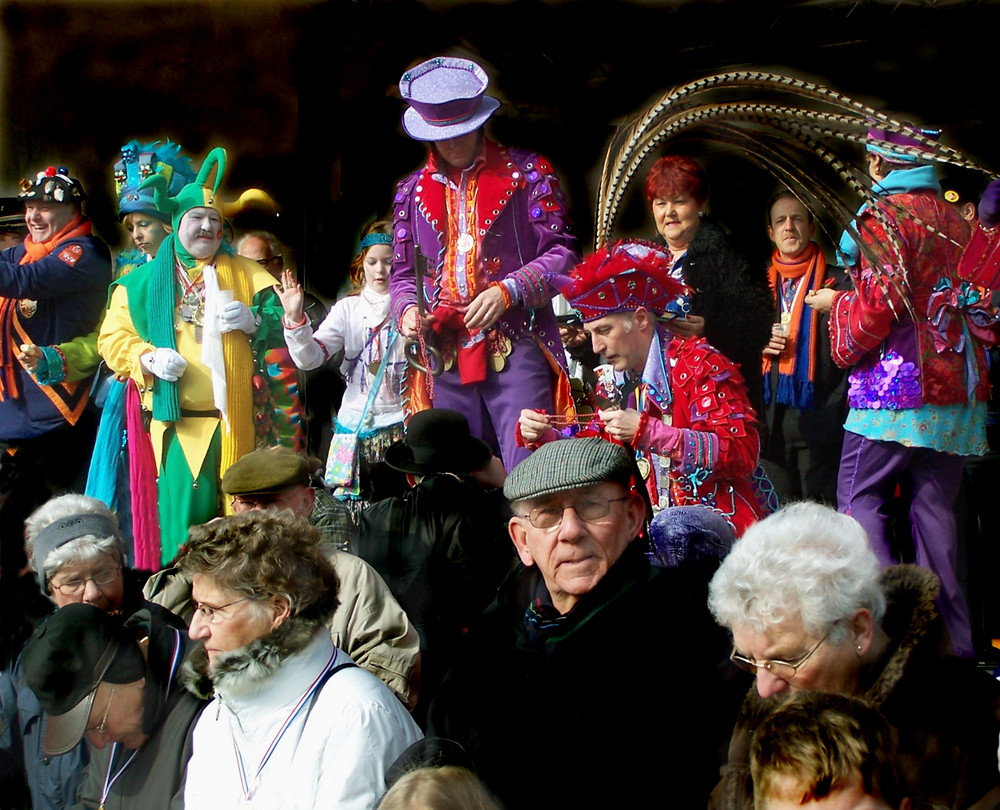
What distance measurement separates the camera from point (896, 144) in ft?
14.0

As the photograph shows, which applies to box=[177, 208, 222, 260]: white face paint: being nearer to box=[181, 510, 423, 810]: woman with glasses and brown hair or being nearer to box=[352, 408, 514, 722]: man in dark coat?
box=[352, 408, 514, 722]: man in dark coat

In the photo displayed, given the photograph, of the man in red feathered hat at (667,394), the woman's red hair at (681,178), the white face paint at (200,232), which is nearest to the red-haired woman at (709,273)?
the woman's red hair at (681,178)

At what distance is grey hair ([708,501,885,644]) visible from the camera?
238cm

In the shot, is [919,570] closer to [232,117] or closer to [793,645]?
[793,645]

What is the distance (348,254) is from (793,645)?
10.7 ft

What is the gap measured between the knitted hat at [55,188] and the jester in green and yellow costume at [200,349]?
404 mm

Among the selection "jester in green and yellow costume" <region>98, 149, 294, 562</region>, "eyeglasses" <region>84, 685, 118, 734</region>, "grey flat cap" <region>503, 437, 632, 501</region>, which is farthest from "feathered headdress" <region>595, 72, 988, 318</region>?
"eyeglasses" <region>84, 685, 118, 734</region>

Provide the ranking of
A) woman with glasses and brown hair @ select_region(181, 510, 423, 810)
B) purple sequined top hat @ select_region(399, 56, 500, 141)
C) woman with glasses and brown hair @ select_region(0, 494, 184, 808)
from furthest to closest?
purple sequined top hat @ select_region(399, 56, 500, 141) → woman with glasses and brown hair @ select_region(0, 494, 184, 808) → woman with glasses and brown hair @ select_region(181, 510, 423, 810)

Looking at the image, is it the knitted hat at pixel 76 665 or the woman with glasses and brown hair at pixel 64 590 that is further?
the woman with glasses and brown hair at pixel 64 590

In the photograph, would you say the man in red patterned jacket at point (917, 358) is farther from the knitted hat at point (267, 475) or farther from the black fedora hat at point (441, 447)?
the knitted hat at point (267, 475)

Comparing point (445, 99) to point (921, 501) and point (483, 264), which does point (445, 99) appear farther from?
point (921, 501)

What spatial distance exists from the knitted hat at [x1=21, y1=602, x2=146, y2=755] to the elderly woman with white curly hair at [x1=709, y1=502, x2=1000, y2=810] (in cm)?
155

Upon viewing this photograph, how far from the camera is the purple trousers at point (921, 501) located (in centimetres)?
413

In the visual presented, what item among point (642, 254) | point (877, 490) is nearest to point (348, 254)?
point (642, 254)
